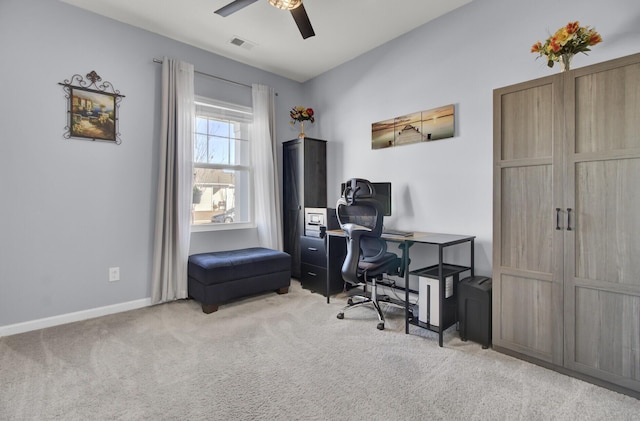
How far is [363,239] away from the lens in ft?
9.34

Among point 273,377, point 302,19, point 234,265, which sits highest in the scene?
point 302,19

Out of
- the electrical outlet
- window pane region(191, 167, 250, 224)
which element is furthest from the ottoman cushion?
the electrical outlet

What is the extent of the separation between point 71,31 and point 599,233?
4.46 m

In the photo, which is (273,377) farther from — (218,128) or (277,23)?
(277,23)

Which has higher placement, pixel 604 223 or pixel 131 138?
pixel 131 138

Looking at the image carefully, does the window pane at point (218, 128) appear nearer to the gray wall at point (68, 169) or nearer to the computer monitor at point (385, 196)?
the gray wall at point (68, 169)

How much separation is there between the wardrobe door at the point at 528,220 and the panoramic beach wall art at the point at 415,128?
82 cm

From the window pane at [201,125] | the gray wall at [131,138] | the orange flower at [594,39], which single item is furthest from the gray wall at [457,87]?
the window pane at [201,125]

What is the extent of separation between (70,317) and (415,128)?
383 cm

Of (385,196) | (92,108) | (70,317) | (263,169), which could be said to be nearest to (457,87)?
(385,196)

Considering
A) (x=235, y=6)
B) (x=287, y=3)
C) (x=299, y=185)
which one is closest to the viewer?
(x=287, y=3)

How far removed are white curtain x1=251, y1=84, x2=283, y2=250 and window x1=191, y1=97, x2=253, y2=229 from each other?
4.7 inches

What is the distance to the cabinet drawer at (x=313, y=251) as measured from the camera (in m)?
3.61

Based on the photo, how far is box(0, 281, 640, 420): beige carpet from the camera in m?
1.63
